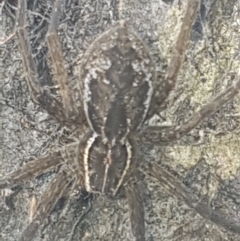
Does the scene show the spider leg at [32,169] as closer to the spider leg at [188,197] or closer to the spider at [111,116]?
the spider at [111,116]

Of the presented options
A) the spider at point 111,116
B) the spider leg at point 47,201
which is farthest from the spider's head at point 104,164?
the spider leg at point 47,201

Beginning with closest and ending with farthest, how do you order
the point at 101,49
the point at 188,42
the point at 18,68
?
the point at 101,49 → the point at 188,42 → the point at 18,68

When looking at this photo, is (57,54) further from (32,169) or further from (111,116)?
(32,169)

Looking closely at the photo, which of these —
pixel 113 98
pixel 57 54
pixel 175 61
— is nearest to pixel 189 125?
pixel 175 61

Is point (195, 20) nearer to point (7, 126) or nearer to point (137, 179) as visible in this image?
point (137, 179)

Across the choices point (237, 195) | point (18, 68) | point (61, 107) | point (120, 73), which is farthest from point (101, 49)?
point (237, 195)

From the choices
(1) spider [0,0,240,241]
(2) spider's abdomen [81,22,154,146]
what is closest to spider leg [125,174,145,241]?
(1) spider [0,0,240,241]
